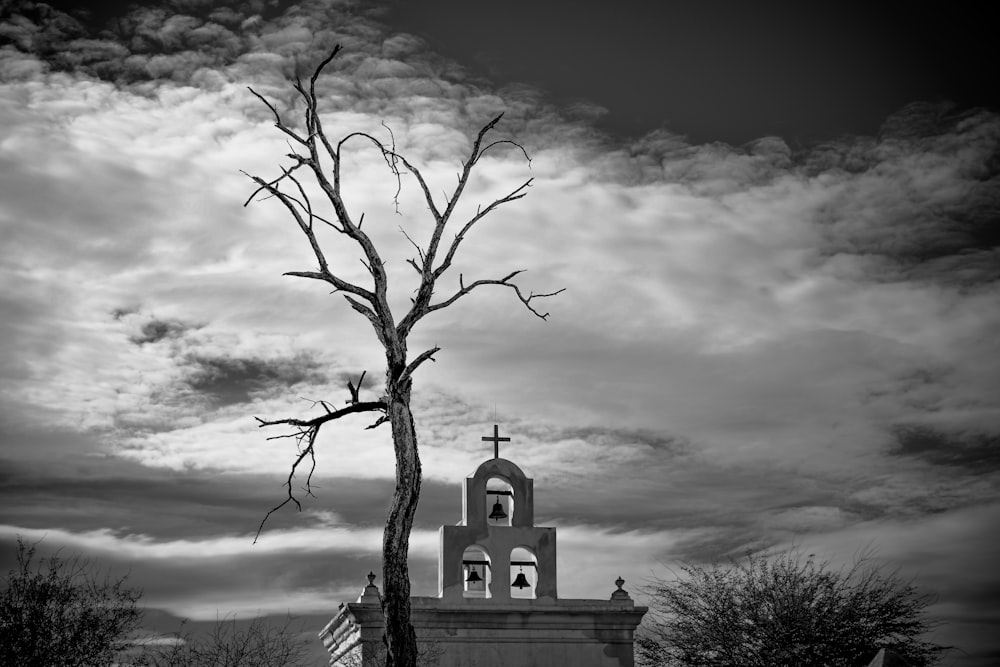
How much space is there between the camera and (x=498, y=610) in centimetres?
2214

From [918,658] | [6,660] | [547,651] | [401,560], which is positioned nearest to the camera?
[401,560]

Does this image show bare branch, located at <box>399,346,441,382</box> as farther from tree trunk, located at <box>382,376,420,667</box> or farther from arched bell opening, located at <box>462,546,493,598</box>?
arched bell opening, located at <box>462,546,493,598</box>

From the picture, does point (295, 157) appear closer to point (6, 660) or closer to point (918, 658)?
point (6, 660)

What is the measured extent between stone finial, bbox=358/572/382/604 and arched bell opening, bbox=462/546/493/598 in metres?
1.92

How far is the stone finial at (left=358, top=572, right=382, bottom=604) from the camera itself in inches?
855

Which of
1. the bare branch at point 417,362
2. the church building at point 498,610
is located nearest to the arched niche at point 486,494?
the church building at point 498,610

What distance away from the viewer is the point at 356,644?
21938mm

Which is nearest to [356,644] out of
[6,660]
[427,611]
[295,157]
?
[427,611]

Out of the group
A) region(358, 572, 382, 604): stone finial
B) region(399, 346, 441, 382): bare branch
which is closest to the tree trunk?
region(399, 346, 441, 382): bare branch

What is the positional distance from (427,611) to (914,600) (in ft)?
37.0

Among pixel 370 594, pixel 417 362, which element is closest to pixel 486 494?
pixel 370 594

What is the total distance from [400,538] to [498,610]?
35.7ft

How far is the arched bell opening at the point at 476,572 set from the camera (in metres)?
22.8

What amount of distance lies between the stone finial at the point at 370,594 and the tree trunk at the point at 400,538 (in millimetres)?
10032
